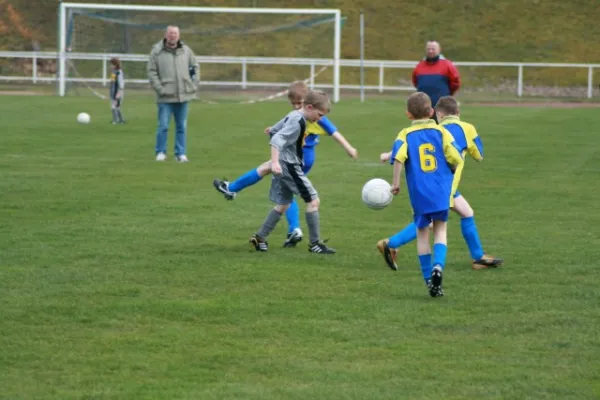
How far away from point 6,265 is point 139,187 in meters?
5.26

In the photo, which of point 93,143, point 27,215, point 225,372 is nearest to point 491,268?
point 225,372

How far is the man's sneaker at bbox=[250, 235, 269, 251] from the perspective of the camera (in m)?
9.58

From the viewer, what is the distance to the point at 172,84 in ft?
56.1

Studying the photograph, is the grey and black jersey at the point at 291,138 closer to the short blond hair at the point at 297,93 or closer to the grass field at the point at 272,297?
the short blond hair at the point at 297,93

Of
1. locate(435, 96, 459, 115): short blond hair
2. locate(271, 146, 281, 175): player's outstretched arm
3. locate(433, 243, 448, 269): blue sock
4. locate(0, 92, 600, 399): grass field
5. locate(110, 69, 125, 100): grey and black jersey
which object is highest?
locate(110, 69, 125, 100): grey and black jersey

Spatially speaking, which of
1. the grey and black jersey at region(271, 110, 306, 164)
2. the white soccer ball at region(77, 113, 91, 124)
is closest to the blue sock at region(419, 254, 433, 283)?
the grey and black jersey at region(271, 110, 306, 164)

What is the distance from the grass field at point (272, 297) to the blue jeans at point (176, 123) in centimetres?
140

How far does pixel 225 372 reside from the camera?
5742 millimetres

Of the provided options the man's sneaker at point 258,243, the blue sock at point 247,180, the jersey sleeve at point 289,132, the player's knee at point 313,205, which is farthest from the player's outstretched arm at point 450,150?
the blue sock at point 247,180

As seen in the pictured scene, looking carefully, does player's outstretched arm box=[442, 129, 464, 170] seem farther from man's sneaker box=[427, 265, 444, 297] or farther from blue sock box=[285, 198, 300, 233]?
blue sock box=[285, 198, 300, 233]

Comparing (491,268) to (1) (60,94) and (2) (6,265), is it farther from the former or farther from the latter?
(1) (60,94)

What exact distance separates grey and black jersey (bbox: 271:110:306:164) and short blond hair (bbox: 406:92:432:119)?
61.6 inches

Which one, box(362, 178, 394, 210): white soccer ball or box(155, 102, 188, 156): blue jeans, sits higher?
box(155, 102, 188, 156): blue jeans

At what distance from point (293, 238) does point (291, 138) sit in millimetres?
960
